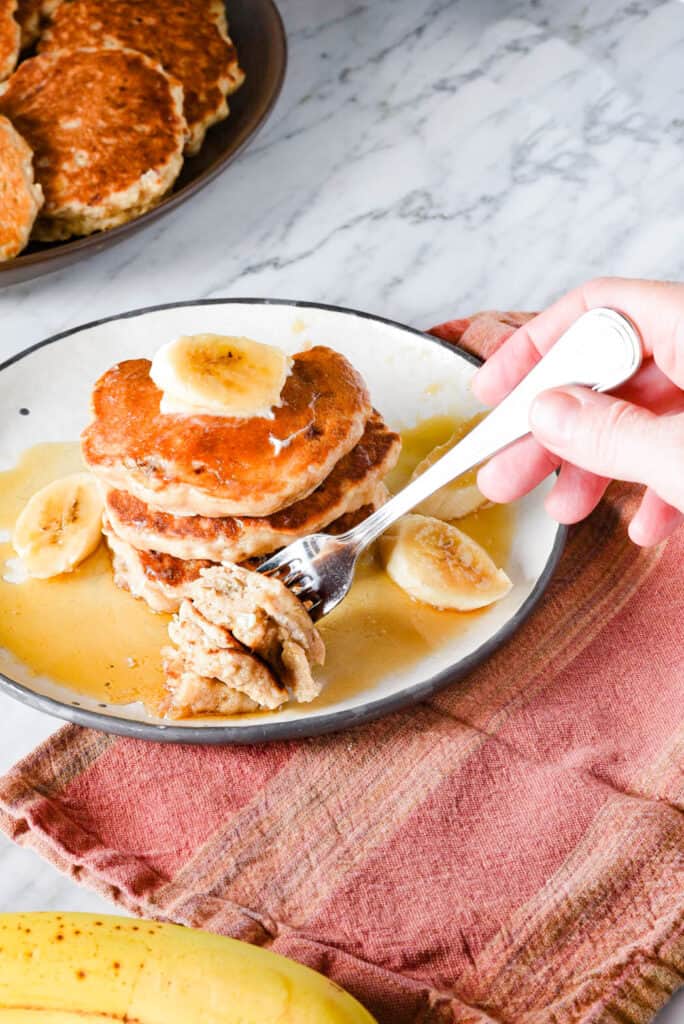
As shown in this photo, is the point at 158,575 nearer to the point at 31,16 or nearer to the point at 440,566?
the point at 440,566

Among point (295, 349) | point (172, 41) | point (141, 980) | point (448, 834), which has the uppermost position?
point (172, 41)

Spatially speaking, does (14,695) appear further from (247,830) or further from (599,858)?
(599,858)

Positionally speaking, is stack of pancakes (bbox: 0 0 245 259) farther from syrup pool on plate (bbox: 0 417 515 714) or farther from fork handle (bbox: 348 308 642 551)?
fork handle (bbox: 348 308 642 551)

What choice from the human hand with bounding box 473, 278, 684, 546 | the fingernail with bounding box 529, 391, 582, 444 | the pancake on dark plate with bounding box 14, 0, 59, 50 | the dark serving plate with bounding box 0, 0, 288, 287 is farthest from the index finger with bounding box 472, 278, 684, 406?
the pancake on dark plate with bounding box 14, 0, 59, 50

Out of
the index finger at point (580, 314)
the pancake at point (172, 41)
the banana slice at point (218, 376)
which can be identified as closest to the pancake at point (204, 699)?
the banana slice at point (218, 376)

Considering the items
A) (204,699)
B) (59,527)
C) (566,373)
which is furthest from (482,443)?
(59,527)

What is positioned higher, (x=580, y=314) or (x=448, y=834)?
(x=580, y=314)

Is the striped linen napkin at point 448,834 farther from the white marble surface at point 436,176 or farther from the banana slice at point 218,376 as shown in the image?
the white marble surface at point 436,176
